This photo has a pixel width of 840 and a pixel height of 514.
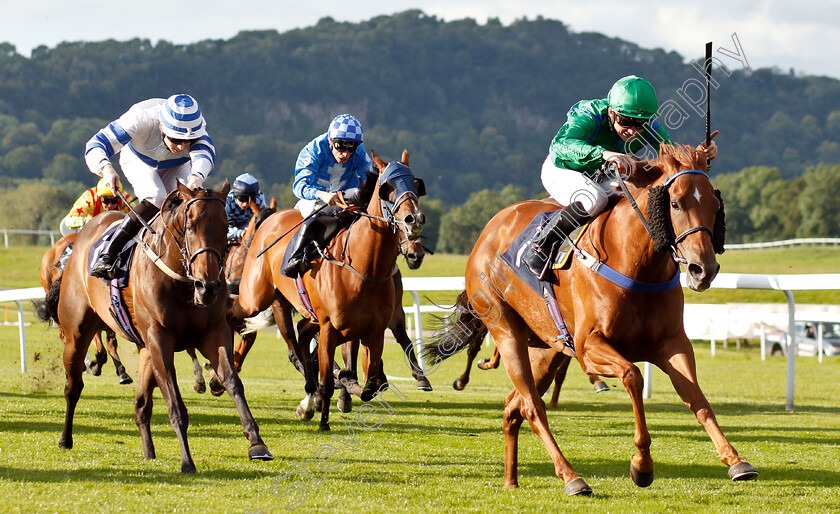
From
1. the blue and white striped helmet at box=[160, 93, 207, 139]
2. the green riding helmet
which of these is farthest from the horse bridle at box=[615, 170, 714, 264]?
the blue and white striped helmet at box=[160, 93, 207, 139]

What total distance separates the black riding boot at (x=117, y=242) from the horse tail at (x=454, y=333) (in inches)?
87.5

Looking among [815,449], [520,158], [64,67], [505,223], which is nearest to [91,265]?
[505,223]

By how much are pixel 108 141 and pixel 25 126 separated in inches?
5036

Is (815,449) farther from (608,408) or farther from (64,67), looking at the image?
(64,67)

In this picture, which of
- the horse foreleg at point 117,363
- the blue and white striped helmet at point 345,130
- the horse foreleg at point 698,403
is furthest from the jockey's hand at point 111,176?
the horse foreleg at point 117,363

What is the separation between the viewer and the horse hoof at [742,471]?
3926mm

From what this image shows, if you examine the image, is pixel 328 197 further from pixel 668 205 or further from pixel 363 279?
pixel 668 205

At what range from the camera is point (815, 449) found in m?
6.26

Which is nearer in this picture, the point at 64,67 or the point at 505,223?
the point at 505,223

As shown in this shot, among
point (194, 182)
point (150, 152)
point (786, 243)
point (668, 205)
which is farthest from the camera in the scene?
point (786, 243)

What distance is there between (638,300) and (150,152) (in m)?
3.61

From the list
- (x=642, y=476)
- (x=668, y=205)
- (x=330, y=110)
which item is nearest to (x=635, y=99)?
(x=668, y=205)

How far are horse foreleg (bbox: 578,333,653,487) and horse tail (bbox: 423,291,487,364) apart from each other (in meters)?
2.14

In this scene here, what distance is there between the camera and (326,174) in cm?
848
